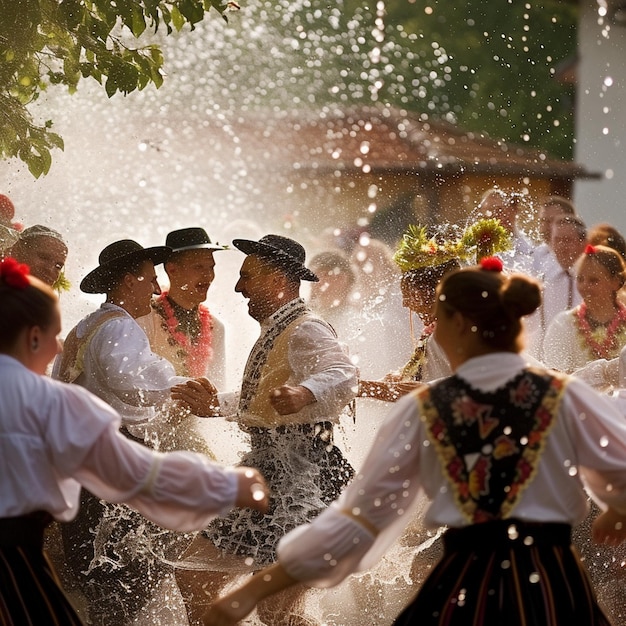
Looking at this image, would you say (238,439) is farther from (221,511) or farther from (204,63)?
(204,63)

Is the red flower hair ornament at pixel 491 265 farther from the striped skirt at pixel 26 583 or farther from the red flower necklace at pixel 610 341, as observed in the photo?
the red flower necklace at pixel 610 341

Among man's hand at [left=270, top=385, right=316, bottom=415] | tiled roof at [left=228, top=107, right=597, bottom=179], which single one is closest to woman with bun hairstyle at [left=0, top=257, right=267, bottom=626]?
man's hand at [left=270, top=385, right=316, bottom=415]

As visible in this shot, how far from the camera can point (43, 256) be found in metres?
6.95

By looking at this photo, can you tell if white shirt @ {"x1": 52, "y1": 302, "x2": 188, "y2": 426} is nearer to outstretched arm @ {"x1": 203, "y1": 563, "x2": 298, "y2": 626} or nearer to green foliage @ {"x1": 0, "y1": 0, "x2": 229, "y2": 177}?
green foliage @ {"x1": 0, "y1": 0, "x2": 229, "y2": 177}

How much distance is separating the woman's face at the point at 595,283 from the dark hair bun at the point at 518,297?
11.4 feet

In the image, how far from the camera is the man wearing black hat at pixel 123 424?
20.1 feet

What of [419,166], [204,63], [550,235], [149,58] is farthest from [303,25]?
→ [149,58]

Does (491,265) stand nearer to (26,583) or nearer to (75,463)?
(75,463)

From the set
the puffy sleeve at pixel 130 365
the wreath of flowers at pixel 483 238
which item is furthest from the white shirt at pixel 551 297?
the puffy sleeve at pixel 130 365

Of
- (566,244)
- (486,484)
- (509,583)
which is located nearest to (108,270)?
(566,244)

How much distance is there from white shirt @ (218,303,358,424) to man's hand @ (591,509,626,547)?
184 centimetres

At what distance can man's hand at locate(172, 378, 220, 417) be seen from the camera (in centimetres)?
601

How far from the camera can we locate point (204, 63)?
26844mm

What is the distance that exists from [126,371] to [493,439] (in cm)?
285
